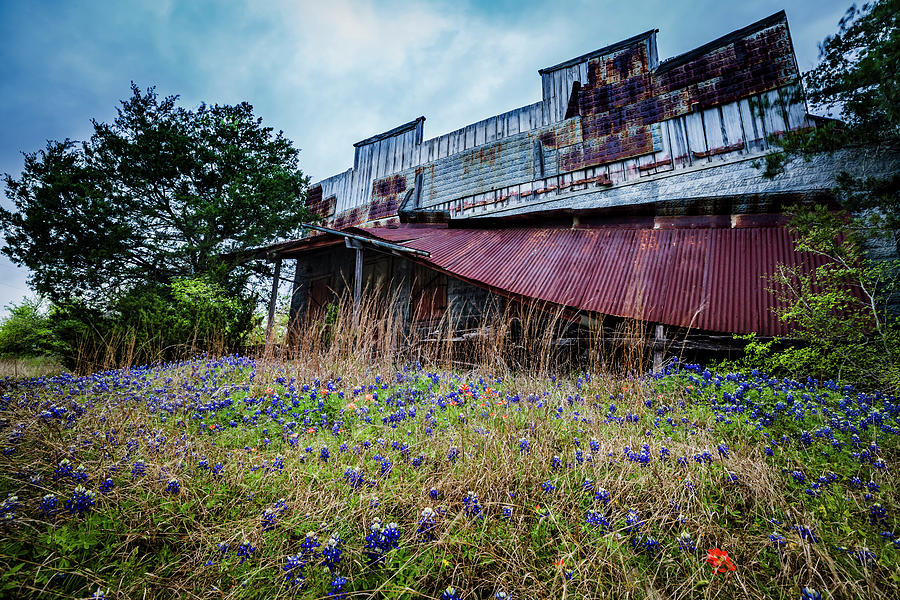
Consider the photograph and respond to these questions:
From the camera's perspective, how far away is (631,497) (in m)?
1.98

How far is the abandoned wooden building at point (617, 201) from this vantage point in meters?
6.30

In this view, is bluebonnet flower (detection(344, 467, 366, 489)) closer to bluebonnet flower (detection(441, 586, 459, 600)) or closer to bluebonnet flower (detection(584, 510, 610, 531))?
bluebonnet flower (detection(441, 586, 459, 600))

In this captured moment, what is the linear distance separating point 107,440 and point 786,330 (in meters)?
7.64

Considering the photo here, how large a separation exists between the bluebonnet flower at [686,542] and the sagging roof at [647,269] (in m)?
4.15

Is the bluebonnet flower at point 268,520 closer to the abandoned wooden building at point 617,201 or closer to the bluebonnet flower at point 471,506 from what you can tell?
the bluebonnet flower at point 471,506

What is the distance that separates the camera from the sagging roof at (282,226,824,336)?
18.7 feet

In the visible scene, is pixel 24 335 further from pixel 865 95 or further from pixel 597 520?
pixel 865 95

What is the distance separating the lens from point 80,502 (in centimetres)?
166

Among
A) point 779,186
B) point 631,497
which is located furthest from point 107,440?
point 779,186

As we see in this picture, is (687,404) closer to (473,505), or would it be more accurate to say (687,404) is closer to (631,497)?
(631,497)

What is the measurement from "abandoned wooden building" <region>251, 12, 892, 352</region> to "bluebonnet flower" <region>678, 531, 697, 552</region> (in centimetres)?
455

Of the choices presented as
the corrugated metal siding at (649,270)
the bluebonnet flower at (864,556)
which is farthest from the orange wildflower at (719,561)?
the corrugated metal siding at (649,270)

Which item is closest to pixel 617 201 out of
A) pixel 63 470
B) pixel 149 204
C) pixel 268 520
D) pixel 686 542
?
pixel 686 542

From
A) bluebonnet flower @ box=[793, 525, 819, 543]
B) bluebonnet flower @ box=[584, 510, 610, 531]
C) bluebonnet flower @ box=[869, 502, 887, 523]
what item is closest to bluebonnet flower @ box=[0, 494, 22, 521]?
bluebonnet flower @ box=[584, 510, 610, 531]
